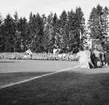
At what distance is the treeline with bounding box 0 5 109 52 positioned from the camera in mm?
59531

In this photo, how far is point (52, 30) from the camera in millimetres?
65000

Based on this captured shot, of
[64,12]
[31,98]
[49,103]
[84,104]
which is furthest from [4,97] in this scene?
[64,12]

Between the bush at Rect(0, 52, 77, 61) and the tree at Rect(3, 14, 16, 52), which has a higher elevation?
the tree at Rect(3, 14, 16, 52)

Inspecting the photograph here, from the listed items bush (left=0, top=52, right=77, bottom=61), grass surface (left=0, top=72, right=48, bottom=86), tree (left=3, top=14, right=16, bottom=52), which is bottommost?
grass surface (left=0, top=72, right=48, bottom=86)

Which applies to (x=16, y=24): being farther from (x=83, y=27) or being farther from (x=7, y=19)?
(x=83, y=27)

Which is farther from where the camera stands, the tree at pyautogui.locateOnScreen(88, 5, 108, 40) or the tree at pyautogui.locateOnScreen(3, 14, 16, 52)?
the tree at pyautogui.locateOnScreen(3, 14, 16, 52)

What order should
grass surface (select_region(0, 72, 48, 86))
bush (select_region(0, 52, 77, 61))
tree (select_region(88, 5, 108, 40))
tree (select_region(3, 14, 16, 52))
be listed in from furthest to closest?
tree (select_region(3, 14, 16, 52))
tree (select_region(88, 5, 108, 40))
bush (select_region(0, 52, 77, 61))
grass surface (select_region(0, 72, 48, 86))

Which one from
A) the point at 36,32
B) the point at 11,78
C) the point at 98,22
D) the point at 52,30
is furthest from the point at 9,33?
the point at 11,78

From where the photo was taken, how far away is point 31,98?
4184 mm

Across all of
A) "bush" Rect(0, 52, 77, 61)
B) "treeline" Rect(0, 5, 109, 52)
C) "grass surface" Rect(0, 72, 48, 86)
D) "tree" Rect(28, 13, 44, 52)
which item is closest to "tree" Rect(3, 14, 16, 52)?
"treeline" Rect(0, 5, 109, 52)

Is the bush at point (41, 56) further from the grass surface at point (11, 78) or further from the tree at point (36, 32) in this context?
the grass surface at point (11, 78)

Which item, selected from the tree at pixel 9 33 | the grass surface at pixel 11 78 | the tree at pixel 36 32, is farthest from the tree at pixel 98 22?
the grass surface at pixel 11 78

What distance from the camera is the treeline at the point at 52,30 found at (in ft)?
195

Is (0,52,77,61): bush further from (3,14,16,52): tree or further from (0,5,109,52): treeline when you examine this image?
(3,14,16,52): tree
